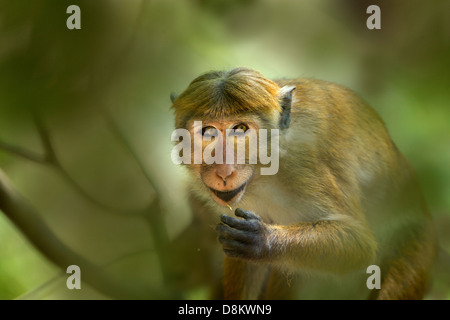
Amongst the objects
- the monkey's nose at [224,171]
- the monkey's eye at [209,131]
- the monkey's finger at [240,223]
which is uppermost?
the monkey's eye at [209,131]

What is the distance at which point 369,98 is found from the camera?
230cm

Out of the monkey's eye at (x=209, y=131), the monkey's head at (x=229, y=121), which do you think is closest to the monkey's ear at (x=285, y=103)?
the monkey's head at (x=229, y=121)

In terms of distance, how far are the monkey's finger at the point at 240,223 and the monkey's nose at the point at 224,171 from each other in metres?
0.14

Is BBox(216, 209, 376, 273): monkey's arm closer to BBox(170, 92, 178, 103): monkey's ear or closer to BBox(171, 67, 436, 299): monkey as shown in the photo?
BBox(171, 67, 436, 299): monkey

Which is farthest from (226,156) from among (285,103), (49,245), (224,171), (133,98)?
(49,245)

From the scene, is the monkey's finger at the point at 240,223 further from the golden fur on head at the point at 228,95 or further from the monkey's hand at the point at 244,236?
the golden fur on head at the point at 228,95

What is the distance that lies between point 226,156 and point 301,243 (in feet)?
1.58

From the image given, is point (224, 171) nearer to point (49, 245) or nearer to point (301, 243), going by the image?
point (301, 243)

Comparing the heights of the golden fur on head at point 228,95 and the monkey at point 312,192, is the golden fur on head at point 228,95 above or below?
above

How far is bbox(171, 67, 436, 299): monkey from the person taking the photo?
6.56ft

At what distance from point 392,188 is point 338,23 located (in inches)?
32.2

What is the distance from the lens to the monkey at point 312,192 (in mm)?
1999

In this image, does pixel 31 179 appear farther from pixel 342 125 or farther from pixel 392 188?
pixel 392 188
